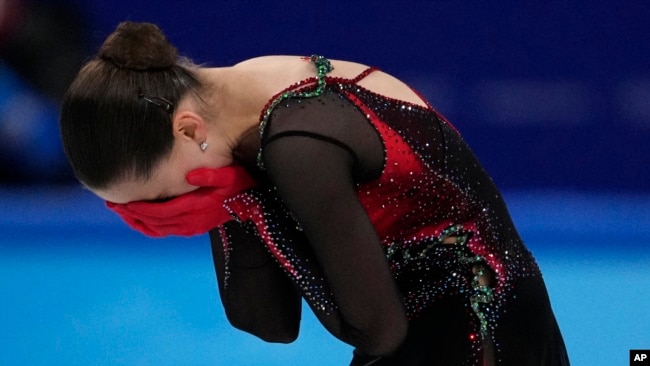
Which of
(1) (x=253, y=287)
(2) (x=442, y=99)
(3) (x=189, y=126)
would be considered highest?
(2) (x=442, y=99)

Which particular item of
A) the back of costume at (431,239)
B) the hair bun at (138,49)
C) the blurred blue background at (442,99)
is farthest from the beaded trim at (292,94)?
the blurred blue background at (442,99)

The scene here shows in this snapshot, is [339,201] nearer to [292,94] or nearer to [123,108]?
[292,94]

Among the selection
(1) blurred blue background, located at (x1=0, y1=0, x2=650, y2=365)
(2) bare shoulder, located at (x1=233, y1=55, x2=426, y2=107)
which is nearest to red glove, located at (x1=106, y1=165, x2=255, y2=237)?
(2) bare shoulder, located at (x1=233, y1=55, x2=426, y2=107)

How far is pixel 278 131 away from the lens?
0.93m

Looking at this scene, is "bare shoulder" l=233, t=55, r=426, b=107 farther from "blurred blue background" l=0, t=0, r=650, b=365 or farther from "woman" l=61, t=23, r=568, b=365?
"blurred blue background" l=0, t=0, r=650, b=365

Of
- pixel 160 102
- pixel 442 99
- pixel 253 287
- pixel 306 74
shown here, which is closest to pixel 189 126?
pixel 160 102

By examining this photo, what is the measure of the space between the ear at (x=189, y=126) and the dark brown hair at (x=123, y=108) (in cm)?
1

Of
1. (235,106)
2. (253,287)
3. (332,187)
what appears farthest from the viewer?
(253,287)

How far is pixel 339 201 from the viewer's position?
0.91 m

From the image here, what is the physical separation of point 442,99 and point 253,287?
80.6 inches

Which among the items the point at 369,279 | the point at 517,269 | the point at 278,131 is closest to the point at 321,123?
the point at 278,131

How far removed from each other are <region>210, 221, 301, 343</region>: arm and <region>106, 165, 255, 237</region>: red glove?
89 millimetres

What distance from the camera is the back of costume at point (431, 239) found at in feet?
3.23

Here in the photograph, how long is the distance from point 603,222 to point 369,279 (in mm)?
2232
